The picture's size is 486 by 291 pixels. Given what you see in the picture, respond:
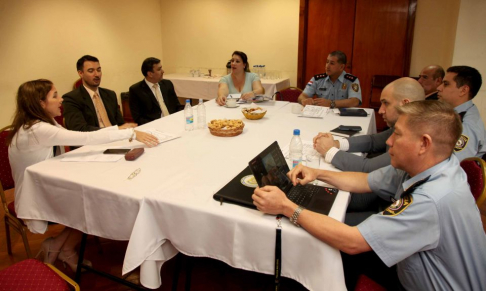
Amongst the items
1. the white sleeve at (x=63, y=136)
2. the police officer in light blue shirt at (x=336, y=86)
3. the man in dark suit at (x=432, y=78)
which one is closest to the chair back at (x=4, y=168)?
the white sleeve at (x=63, y=136)

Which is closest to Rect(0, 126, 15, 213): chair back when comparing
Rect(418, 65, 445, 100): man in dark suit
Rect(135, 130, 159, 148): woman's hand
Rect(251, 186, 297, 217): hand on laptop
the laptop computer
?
Rect(135, 130, 159, 148): woman's hand

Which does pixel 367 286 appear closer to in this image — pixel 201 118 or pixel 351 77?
pixel 201 118

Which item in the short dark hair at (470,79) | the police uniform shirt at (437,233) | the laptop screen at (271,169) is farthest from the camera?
the short dark hair at (470,79)

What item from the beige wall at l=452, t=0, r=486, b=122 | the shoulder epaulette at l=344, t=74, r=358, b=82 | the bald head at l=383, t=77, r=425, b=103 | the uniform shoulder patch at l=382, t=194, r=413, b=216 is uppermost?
the beige wall at l=452, t=0, r=486, b=122

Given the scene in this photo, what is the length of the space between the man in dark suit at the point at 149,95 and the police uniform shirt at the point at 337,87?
166 cm

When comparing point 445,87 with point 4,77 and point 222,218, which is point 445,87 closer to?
point 222,218

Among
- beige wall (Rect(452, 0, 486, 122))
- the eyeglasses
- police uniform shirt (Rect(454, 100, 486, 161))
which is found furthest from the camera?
beige wall (Rect(452, 0, 486, 122))

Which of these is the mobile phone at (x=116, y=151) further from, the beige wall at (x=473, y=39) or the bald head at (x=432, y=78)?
the beige wall at (x=473, y=39)

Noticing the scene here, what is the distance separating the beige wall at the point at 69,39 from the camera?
421cm

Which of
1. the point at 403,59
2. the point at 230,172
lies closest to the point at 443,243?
the point at 230,172

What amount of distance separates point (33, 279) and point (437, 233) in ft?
4.89

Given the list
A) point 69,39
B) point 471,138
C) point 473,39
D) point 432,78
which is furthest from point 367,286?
point 69,39

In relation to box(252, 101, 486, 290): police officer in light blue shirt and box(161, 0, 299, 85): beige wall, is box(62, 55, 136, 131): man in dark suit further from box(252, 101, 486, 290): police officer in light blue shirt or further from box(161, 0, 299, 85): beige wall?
box(161, 0, 299, 85): beige wall

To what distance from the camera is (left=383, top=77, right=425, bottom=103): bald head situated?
1.87 m
